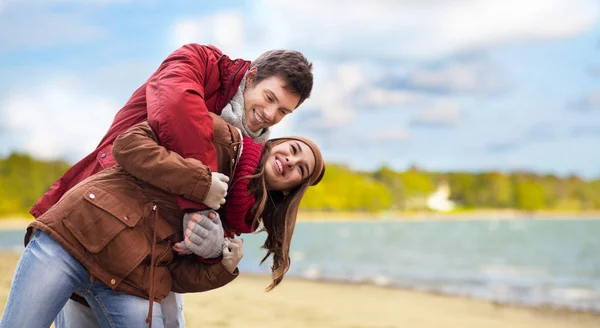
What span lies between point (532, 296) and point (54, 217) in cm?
1343

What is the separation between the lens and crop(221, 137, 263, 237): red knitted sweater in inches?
101

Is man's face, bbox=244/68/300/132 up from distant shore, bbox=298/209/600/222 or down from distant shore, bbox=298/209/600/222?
up

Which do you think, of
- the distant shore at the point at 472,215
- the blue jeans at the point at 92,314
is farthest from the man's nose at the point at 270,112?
the distant shore at the point at 472,215

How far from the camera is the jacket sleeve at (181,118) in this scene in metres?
2.32

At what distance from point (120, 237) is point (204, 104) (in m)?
0.62

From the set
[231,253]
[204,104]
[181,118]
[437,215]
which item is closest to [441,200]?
[437,215]

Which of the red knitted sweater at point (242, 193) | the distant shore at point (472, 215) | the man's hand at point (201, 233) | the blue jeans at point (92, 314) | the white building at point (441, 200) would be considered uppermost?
the red knitted sweater at point (242, 193)

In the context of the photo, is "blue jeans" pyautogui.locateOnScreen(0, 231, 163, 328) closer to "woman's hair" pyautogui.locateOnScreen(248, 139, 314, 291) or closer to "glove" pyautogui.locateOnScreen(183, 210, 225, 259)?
"glove" pyautogui.locateOnScreen(183, 210, 225, 259)

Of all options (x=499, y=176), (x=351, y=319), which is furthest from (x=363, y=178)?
(x=351, y=319)

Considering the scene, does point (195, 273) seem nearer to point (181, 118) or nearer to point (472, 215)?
point (181, 118)

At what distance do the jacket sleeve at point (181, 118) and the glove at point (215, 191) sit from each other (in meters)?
0.06

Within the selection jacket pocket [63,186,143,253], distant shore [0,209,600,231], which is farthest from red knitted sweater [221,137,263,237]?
distant shore [0,209,600,231]

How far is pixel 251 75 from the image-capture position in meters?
2.82

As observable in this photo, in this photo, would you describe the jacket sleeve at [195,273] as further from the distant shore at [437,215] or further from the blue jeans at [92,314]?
the distant shore at [437,215]
